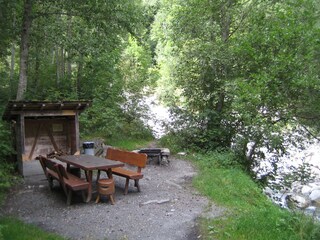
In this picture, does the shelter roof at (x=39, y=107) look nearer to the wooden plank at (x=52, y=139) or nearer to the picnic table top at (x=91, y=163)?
the wooden plank at (x=52, y=139)

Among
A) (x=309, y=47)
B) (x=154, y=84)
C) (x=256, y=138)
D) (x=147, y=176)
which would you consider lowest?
(x=147, y=176)

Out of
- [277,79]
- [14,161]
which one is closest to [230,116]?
[277,79]

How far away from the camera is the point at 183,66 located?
14.6 metres

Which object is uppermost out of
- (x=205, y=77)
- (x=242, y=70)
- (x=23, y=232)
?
(x=242, y=70)

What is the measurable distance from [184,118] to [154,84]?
497 centimetres

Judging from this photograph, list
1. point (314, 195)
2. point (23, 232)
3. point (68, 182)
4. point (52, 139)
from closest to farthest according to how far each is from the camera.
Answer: point (23, 232), point (68, 182), point (52, 139), point (314, 195)

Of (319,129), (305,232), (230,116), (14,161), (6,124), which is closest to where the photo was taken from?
(305,232)

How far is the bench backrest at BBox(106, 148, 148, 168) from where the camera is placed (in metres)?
8.15

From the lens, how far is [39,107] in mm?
9258

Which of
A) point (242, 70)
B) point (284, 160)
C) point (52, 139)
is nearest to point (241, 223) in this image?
point (52, 139)

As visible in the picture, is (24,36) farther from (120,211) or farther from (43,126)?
(120,211)

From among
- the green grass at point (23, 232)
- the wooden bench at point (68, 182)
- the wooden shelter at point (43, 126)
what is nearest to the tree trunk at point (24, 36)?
the wooden shelter at point (43, 126)

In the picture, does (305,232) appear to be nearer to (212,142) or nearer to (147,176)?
(147,176)

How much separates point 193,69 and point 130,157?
7232 millimetres
